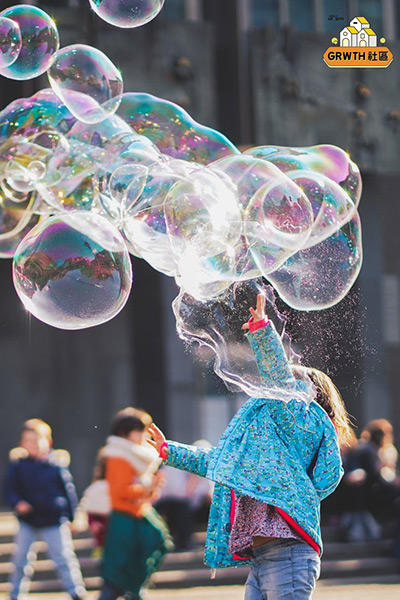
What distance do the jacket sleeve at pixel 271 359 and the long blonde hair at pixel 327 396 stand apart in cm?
14

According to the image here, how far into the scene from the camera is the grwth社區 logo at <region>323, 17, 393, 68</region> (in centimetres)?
1038

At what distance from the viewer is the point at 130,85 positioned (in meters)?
13.3

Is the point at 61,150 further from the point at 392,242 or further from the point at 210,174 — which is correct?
the point at 392,242

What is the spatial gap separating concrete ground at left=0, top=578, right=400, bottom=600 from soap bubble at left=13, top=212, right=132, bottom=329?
14.8 ft

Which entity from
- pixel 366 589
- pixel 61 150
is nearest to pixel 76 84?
pixel 61 150

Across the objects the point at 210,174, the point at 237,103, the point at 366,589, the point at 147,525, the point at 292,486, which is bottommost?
the point at 366,589

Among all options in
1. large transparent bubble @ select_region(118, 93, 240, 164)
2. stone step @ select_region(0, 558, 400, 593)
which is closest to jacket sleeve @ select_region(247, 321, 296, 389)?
large transparent bubble @ select_region(118, 93, 240, 164)

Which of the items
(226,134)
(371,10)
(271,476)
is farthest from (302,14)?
(271,476)

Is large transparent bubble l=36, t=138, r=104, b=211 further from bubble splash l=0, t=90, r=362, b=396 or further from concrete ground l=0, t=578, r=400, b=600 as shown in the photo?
concrete ground l=0, t=578, r=400, b=600

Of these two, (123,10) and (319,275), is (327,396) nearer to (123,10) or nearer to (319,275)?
(319,275)

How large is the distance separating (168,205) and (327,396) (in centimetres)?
128

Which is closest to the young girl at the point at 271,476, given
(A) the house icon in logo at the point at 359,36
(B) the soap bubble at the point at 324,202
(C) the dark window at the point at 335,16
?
(B) the soap bubble at the point at 324,202

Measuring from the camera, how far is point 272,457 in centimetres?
387

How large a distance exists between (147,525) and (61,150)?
237 cm
